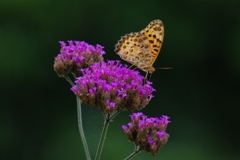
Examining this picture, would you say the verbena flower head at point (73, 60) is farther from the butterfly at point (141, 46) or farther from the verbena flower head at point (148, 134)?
the verbena flower head at point (148, 134)

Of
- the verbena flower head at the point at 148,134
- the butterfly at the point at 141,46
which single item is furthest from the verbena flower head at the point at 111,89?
the butterfly at the point at 141,46

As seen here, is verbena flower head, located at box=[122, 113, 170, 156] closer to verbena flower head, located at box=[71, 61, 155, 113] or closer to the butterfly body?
verbena flower head, located at box=[71, 61, 155, 113]

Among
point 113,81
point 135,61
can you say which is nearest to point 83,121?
point 113,81

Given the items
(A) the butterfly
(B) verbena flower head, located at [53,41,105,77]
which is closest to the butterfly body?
(A) the butterfly
